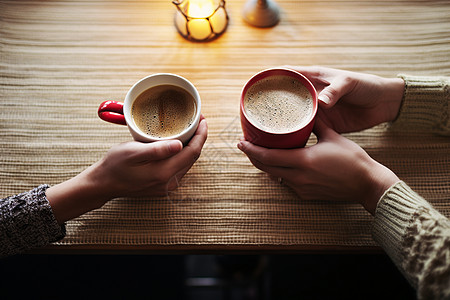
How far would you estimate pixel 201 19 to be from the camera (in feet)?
2.86

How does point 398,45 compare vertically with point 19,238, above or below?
above

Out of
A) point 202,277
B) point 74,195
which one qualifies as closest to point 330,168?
point 74,195

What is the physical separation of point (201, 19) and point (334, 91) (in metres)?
0.40

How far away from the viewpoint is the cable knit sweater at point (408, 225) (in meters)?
0.57

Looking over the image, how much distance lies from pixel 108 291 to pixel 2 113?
0.61 meters

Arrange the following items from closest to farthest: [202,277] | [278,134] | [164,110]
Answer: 1. [278,134]
2. [164,110]
3. [202,277]

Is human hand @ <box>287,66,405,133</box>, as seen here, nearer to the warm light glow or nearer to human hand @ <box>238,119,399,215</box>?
human hand @ <box>238,119,399,215</box>

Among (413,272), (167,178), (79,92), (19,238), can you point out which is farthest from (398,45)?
(19,238)

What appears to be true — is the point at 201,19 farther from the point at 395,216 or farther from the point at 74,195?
the point at 395,216

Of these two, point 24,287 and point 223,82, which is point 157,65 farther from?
point 24,287

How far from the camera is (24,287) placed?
39.8 inches

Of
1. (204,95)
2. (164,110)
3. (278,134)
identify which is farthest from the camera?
(204,95)

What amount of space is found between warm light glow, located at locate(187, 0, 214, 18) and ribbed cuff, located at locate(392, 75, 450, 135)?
1.64 ft

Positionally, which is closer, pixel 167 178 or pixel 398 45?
pixel 167 178
